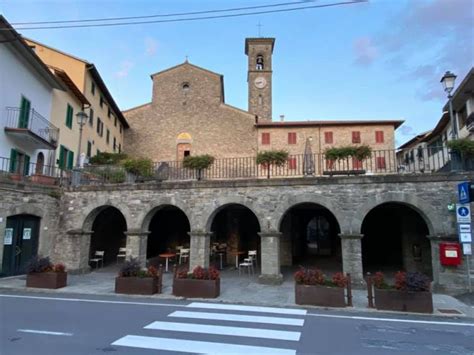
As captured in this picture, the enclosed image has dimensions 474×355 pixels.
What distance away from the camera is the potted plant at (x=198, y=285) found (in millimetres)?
9312

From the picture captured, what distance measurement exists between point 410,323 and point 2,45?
711 inches

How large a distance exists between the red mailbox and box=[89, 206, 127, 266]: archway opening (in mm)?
13748

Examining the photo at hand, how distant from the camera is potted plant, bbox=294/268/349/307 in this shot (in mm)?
8320

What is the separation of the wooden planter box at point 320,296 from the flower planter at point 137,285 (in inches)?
166

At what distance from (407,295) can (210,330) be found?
4999 mm

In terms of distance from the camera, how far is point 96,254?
51.3 feet

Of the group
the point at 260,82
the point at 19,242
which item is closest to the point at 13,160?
the point at 19,242

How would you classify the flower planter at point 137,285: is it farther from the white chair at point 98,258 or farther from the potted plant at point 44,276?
the white chair at point 98,258

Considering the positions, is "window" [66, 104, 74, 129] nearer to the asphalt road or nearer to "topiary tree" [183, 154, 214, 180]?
"topiary tree" [183, 154, 214, 180]

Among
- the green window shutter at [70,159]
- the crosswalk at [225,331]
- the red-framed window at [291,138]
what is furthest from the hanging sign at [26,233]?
the red-framed window at [291,138]

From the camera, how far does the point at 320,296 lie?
844 centimetres

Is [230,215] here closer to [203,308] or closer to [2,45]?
[203,308]

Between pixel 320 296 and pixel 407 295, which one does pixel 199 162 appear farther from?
pixel 407 295

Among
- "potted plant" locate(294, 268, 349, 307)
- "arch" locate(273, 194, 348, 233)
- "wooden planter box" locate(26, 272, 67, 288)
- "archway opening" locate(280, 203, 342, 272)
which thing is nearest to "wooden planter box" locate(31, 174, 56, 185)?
"wooden planter box" locate(26, 272, 67, 288)
